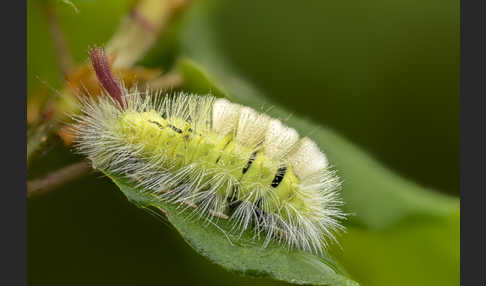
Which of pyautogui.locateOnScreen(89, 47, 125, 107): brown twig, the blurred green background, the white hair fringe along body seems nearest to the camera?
pyautogui.locateOnScreen(89, 47, 125, 107): brown twig

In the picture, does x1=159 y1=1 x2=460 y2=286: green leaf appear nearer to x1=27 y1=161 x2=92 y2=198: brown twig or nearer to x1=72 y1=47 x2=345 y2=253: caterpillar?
x1=72 y1=47 x2=345 y2=253: caterpillar

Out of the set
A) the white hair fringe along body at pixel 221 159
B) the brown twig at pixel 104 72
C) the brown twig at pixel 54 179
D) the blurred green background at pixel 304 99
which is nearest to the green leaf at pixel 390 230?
the blurred green background at pixel 304 99

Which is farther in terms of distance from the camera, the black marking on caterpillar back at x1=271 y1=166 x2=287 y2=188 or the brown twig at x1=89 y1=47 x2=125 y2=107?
the black marking on caterpillar back at x1=271 y1=166 x2=287 y2=188

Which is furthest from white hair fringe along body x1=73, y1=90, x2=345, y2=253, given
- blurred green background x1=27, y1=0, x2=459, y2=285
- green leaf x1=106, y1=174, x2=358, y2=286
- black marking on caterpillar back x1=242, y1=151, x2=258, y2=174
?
A: blurred green background x1=27, y1=0, x2=459, y2=285

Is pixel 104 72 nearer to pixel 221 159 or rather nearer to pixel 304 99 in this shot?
pixel 221 159

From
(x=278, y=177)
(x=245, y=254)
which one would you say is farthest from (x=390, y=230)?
(x=245, y=254)
